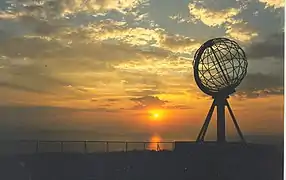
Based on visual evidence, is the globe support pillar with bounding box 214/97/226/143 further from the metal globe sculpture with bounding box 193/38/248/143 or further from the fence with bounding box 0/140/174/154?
the fence with bounding box 0/140/174/154

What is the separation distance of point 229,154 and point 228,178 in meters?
0.12

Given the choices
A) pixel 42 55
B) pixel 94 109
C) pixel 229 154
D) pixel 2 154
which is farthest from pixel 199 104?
pixel 2 154

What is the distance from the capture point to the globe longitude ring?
3107mm

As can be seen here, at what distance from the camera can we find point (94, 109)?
3.08m

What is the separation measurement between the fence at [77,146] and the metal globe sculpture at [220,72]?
0.25 meters

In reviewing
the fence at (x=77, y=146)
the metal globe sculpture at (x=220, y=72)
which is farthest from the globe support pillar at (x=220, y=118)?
the fence at (x=77, y=146)

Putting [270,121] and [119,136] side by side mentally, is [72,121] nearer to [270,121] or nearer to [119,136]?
[119,136]

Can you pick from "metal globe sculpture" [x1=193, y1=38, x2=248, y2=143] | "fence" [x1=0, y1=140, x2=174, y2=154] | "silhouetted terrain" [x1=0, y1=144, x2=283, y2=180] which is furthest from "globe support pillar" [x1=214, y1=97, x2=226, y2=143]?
"fence" [x1=0, y1=140, x2=174, y2=154]

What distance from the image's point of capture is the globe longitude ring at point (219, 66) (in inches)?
122

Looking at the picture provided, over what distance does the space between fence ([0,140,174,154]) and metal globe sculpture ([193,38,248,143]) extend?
0.82ft

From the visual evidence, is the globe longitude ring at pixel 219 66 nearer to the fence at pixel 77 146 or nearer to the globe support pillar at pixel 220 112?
the globe support pillar at pixel 220 112

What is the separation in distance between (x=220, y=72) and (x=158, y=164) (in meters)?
0.57

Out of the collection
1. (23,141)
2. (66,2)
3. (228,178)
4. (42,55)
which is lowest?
(228,178)

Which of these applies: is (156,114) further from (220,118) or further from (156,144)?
(220,118)
